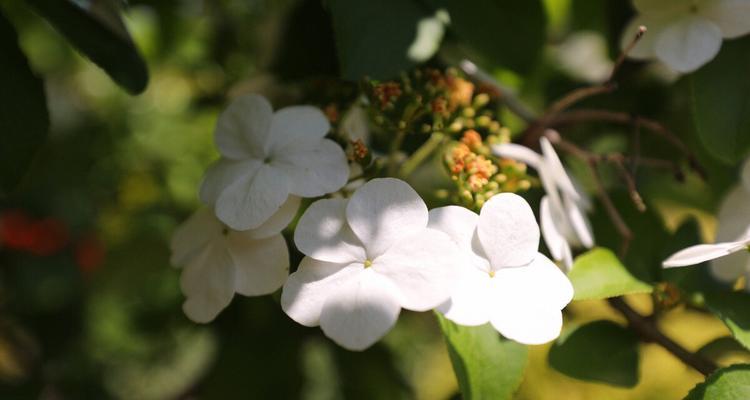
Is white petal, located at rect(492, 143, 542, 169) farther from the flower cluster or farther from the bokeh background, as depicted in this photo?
the bokeh background

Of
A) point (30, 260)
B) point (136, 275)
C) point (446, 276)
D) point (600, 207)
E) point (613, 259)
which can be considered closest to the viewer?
point (446, 276)

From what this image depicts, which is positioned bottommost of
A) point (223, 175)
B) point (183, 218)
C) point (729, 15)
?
point (183, 218)

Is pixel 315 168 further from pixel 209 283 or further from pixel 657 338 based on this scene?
pixel 657 338

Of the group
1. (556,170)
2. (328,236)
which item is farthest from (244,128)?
(556,170)

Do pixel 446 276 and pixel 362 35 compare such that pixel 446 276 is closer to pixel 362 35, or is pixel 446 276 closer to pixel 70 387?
pixel 362 35

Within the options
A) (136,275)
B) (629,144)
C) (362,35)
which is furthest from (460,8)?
(136,275)

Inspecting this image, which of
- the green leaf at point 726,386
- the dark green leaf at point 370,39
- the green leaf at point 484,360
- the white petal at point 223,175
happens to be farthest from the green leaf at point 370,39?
the green leaf at point 726,386
